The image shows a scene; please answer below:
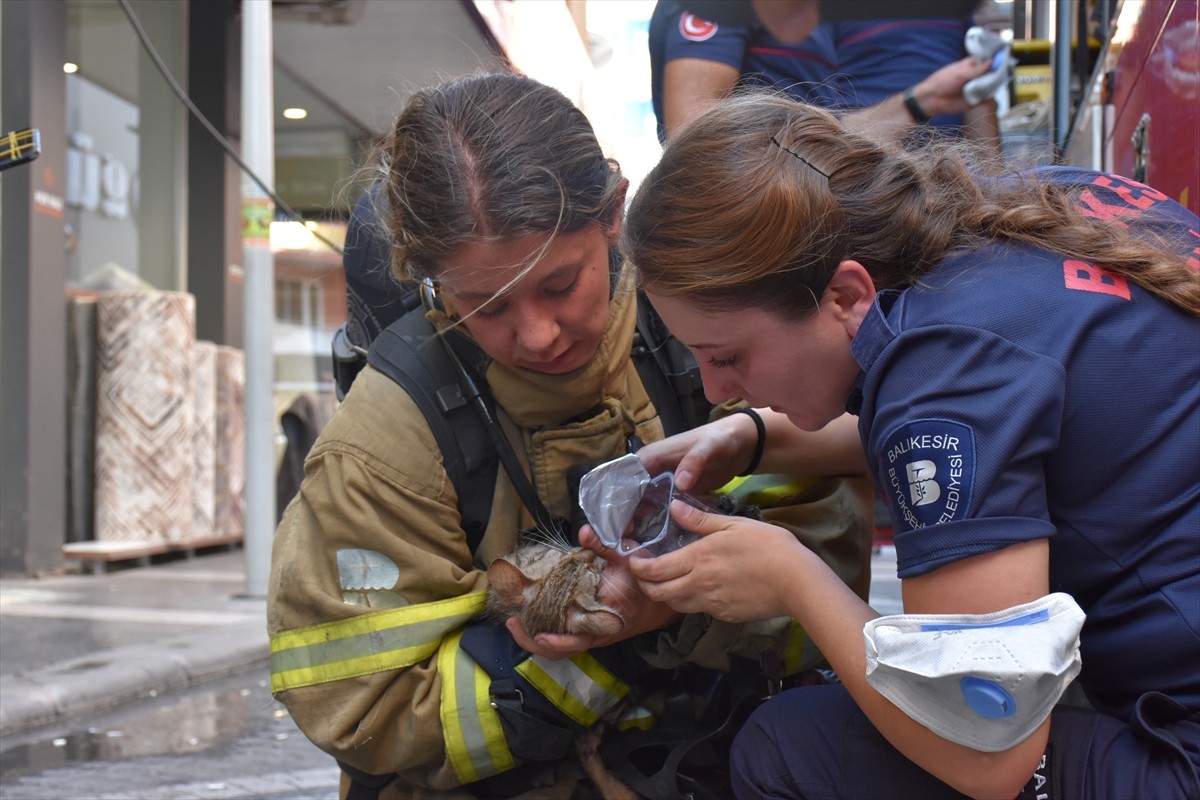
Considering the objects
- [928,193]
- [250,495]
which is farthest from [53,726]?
[928,193]

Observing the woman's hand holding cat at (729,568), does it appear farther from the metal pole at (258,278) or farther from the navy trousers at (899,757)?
the metal pole at (258,278)

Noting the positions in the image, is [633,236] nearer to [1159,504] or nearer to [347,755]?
[1159,504]

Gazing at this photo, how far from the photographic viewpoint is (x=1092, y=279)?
5.42 feet

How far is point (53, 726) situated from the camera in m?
4.30

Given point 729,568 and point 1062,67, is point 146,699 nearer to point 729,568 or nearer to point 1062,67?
point 729,568

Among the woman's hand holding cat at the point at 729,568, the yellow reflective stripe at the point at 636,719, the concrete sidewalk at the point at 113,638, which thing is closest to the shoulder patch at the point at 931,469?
the woman's hand holding cat at the point at 729,568

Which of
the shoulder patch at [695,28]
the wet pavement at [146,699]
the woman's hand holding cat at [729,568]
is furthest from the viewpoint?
the shoulder patch at [695,28]

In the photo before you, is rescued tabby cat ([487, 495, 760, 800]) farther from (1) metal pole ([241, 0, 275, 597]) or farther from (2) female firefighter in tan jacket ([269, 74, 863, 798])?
(1) metal pole ([241, 0, 275, 597])

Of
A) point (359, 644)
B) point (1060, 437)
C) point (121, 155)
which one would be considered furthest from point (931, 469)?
point (121, 155)

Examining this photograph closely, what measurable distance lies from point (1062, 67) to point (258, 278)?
406 cm

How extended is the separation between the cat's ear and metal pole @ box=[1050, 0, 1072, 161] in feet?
9.91

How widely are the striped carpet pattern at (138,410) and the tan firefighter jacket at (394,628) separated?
5.89 meters

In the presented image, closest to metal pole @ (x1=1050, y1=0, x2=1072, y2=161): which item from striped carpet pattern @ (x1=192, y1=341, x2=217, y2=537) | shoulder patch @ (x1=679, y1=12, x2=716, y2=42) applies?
shoulder patch @ (x1=679, y1=12, x2=716, y2=42)

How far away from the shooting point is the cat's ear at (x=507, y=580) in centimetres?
217
